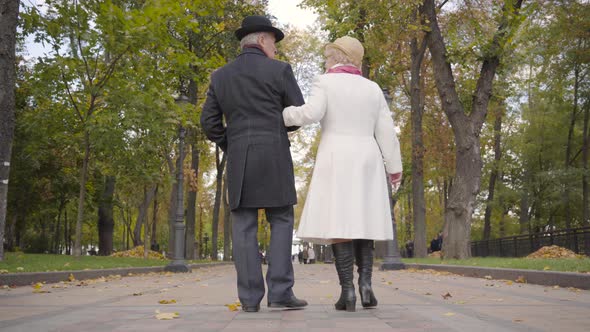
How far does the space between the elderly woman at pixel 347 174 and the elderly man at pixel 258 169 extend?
0.16m

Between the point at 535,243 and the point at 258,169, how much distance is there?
69.4 feet

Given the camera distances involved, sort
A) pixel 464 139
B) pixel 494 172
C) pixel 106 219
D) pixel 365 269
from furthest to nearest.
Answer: pixel 494 172
pixel 106 219
pixel 464 139
pixel 365 269

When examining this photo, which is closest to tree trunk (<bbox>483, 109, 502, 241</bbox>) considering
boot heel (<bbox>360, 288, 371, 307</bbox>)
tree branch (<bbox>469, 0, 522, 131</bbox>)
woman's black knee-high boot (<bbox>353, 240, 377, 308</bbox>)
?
tree branch (<bbox>469, 0, 522, 131</bbox>)

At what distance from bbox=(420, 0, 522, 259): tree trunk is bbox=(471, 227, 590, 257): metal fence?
3.93m

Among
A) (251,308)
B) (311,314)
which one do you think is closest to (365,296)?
(311,314)

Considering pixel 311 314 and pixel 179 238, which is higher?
pixel 179 238

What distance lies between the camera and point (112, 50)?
1522cm

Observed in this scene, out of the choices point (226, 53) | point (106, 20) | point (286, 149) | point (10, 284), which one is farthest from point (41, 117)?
point (286, 149)

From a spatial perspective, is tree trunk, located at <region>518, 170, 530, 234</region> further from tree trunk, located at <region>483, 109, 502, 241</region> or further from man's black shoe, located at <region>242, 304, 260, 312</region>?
man's black shoe, located at <region>242, 304, 260, 312</region>

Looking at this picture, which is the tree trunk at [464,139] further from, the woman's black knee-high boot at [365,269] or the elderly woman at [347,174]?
the woman's black knee-high boot at [365,269]

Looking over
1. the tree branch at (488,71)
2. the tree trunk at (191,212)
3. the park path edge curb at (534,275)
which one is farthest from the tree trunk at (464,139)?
the tree trunk at (191,212)

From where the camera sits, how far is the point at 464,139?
701 inches

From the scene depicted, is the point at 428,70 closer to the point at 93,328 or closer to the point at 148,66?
the point at 148,66

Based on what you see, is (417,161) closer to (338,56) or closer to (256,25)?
(338,56)
